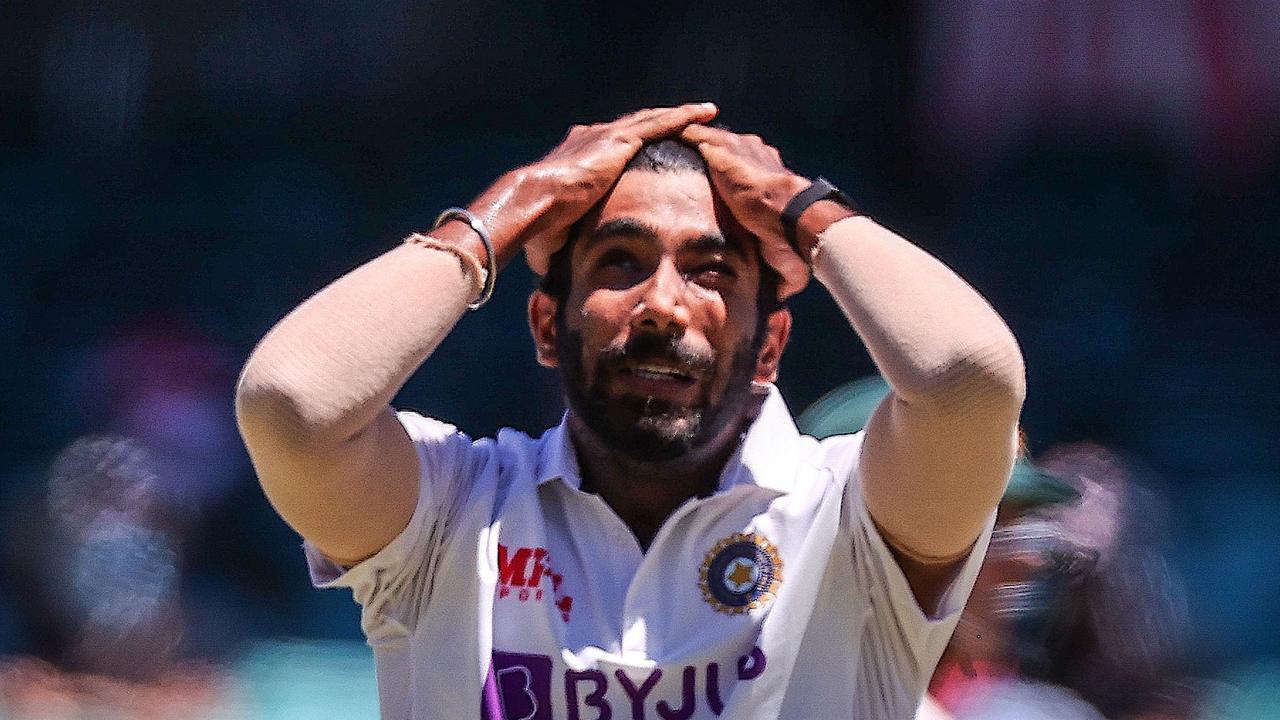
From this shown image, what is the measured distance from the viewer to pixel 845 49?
6.52 meters

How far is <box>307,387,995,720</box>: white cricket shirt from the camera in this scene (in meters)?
2.37

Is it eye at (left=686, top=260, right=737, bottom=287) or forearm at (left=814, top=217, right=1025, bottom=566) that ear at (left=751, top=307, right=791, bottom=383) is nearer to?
eye at (left=686, top=260, right=737, bottom=287)

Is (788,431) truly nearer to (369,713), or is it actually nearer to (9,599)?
(369,713)

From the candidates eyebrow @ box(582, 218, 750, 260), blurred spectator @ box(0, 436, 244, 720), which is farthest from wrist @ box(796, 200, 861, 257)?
blurred spectator @ box(0, 436, 244, 720)

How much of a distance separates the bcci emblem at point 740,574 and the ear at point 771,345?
32 cm

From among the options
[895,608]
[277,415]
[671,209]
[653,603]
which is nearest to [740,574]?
[653,603]

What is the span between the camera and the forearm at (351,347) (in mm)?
2258

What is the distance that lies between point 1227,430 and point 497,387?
2777 millimetres

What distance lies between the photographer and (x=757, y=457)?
2574mm

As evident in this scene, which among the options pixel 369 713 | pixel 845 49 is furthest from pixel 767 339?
pixel 845 49

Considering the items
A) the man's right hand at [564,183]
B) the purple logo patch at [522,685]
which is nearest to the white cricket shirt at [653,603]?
the purple logo patch at [522,685]

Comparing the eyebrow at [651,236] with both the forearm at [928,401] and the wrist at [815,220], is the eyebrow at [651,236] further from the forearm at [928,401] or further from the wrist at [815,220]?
the forearm at [928,401]

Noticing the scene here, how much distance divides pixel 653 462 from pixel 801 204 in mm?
461

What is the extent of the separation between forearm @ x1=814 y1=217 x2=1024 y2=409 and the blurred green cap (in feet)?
2.08
